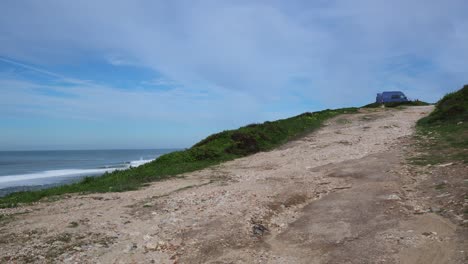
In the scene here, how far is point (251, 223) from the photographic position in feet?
28.2

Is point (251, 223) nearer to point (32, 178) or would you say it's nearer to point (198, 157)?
point (198, 157)

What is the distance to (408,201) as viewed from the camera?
946 cm

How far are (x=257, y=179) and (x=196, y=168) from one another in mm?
4868

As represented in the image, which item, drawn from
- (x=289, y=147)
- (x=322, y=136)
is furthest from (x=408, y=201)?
(x=322, y=136)

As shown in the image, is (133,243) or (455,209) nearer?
(133,243)

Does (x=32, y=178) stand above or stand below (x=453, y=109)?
below

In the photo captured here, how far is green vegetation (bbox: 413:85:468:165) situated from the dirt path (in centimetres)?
165

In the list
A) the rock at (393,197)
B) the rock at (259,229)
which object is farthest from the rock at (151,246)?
the rock at (393,197)

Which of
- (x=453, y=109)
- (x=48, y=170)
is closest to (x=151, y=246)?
(x=453, y=109)

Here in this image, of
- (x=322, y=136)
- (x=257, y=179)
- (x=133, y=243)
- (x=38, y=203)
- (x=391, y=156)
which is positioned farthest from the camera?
(x=322, y=136)

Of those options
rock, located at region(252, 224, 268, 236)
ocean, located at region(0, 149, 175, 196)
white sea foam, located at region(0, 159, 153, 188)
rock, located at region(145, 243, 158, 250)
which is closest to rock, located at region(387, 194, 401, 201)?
rock, located at region(252, 224, 268, 236)

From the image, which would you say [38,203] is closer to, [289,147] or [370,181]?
[370,181]

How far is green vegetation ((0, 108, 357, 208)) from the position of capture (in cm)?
1378

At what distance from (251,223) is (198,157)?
11.9m
